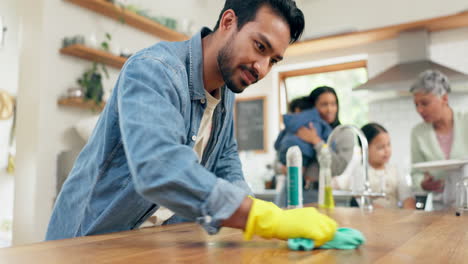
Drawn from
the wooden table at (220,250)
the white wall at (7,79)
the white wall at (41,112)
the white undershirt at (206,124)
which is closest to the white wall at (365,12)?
the white wall at (41,112)

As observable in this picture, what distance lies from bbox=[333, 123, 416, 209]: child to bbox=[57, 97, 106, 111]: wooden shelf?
1.93 meters

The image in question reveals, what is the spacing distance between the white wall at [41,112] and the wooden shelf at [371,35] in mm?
2540

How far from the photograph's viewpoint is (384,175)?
2477 millimetres

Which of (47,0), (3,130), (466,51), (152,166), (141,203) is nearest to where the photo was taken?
(152,166)

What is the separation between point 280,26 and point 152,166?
510 mm

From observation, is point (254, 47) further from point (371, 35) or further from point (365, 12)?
point (365, 12)

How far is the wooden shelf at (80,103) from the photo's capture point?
9.30 feet

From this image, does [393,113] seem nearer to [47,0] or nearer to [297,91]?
[297,91]

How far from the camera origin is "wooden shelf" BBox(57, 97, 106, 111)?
112 inches

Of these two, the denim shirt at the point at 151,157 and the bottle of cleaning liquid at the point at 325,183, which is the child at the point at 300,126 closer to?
the bottle of cleaning liquid at the point at 325,183

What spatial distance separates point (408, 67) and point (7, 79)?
4387 millimetres

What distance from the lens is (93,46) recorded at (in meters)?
2.94

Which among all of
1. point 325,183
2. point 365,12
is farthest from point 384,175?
point 365,12

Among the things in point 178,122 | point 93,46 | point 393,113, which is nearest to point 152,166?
point 178,122
